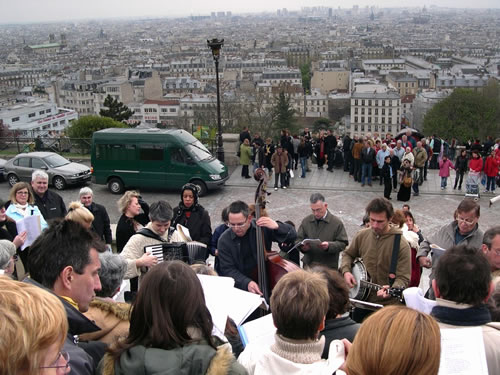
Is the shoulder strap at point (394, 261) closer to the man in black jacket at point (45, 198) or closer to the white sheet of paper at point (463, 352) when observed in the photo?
the white sheet of paper at point (463, 352)

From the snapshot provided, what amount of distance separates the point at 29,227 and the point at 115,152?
7.65m

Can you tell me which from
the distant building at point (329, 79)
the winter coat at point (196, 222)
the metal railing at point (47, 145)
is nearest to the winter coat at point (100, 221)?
the winter coat at point (196, 222)

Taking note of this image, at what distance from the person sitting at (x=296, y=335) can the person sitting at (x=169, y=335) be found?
0.60 ft

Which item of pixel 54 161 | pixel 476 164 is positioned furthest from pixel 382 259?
pixel 54 161

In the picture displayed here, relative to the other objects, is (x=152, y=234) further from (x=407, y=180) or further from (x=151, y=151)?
(x=151, y=151)

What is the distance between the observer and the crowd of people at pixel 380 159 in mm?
12773

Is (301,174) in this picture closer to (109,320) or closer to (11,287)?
(109,320)

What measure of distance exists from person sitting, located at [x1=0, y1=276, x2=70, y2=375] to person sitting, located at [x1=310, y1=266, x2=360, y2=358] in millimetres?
1610

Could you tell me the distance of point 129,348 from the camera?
259 centimetres

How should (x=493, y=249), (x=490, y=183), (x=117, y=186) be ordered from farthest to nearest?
(x=117, y=186) < (x=490, y=183) < (x=493, y=249)

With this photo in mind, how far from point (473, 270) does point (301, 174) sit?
1209 cm

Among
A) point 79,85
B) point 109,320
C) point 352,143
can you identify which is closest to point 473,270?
point 109,320

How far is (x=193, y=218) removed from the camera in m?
6.75

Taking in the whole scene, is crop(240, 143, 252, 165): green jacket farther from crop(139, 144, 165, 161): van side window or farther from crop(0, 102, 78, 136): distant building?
crop(0, 102, 78, 136): distant building
